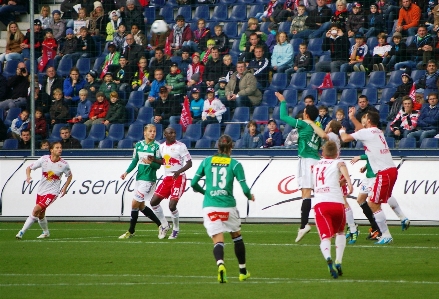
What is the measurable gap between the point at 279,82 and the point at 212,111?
6.38 ft

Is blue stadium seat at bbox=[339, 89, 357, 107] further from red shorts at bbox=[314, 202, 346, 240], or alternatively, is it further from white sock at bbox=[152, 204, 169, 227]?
red shorts at bbox=[314, 202, 346, 240]

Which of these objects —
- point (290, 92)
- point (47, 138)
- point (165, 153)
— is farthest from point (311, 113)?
point (47, 138)

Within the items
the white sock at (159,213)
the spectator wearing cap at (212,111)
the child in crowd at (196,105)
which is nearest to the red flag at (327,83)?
the spectator wearing cap at (212,111)

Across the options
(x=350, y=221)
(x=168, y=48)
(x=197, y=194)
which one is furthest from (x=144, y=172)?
(x=168, y=48)

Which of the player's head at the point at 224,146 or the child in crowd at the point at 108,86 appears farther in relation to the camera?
the child in crowd at the point at 108,86

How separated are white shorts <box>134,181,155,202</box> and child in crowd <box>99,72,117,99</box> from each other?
7.88 m

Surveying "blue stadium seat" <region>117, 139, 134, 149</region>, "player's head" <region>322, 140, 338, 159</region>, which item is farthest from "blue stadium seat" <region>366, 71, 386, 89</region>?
"player's head" <region>322, 140, 338, 159</region>

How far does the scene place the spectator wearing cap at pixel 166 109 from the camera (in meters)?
22.7

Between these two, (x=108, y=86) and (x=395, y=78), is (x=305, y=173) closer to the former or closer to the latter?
(x=395, y=78)

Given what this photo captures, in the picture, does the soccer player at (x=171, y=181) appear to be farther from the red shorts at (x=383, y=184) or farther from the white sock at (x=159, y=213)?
the red shorts at (x=383, y=184)

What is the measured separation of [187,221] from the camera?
19.5 metres

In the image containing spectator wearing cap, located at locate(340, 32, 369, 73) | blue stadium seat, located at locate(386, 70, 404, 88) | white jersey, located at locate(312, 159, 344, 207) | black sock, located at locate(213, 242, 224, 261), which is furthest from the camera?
spectator wearing cap, located at locate(340, 32, 369, 73)

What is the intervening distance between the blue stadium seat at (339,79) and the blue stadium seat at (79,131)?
22.6ft

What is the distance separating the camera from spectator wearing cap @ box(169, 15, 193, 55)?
24.4 meters
